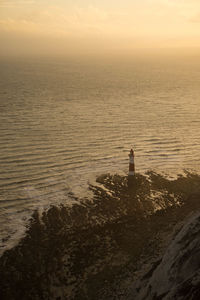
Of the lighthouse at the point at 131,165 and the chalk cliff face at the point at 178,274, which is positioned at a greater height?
the lighthouse at the point at 131,165

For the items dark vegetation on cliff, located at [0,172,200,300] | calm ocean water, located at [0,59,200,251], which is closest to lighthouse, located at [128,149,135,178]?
dark vegetation on cliff, located at [0,172,200,300]

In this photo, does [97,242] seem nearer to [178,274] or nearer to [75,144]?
[178,274]

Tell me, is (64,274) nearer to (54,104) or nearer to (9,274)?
(9,274)

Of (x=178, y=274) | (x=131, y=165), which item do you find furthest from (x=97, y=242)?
(x=131, y=165)

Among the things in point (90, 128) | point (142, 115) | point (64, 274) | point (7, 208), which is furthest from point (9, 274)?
point (142, 115)

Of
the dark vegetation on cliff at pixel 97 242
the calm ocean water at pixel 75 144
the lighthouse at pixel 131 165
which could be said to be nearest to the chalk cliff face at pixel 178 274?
the dark vegetation on cliff at pixel 97 242

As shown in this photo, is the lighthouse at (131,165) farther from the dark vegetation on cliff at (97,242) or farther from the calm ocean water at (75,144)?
the calm ocean water at (75,144)
